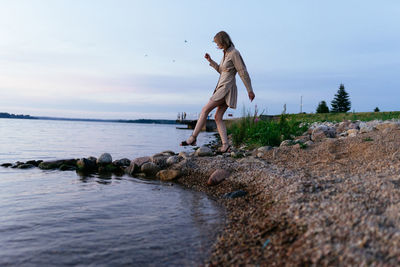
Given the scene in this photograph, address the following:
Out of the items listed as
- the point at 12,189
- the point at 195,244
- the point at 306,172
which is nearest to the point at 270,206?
the point at 195,244

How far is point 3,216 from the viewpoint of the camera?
3885 millimetres

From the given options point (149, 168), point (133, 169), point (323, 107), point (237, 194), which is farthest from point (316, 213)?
point (323, 107)

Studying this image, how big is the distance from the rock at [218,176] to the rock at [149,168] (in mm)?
1768

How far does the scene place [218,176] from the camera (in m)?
5.64

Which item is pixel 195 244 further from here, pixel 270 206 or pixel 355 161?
pixel 355 161

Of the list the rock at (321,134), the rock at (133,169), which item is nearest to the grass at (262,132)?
the rock at (321,134)

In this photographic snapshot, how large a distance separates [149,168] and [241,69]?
296 cm

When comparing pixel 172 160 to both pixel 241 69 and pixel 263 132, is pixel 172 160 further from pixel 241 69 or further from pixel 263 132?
pixel 263 132

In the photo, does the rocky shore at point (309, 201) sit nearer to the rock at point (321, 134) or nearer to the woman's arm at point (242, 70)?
the woman's arm at point (242, 70)

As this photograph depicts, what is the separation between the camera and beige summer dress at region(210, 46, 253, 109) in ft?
20.9

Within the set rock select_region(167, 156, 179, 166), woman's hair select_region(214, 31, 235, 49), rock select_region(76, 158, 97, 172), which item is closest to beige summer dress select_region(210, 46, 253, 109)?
woman's hair select_region(214, 31, 235, 49)

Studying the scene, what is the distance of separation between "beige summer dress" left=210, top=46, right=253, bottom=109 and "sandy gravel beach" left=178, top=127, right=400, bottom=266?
1660 mm

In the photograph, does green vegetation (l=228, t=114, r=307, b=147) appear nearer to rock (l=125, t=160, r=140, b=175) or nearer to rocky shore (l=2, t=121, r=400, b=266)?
rocky shore (l=2, t=121, r=400, b=266)

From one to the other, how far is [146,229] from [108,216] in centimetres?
73
